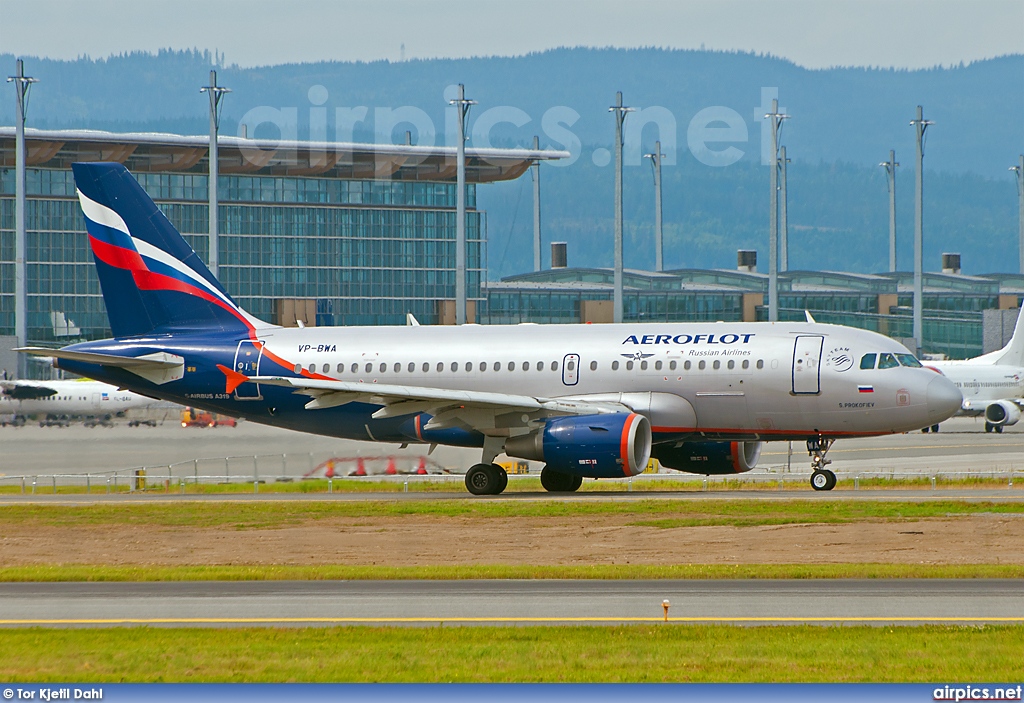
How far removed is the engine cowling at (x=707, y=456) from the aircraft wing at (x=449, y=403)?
2910 millimetres

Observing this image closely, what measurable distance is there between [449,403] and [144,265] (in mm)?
11354

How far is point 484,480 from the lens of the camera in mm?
36500

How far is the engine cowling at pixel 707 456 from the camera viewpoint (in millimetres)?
37250

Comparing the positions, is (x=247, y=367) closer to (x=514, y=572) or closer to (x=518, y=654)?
(x=514, y=572)

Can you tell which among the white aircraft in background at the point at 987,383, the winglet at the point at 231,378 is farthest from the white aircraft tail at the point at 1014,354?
the winglet at the point at 231,378

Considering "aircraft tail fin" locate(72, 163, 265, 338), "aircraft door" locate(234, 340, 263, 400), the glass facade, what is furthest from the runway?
the glass facade

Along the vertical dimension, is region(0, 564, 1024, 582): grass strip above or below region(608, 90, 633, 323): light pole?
below

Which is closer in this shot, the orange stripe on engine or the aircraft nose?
the orange stripe on engine

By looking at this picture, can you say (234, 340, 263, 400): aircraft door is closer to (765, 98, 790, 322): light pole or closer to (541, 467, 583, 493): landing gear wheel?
(541, 467, 583, 493): landing gear wheel

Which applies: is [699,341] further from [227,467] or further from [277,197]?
[277,197]

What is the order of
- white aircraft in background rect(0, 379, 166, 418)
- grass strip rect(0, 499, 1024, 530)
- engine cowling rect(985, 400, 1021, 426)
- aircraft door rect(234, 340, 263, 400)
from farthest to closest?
white aircraft in background rect(0, 379, 166, 418) → engine cowling rect(985, 400, 1021, 426) → aircraft door rect(234, 340, 263, 400) → grass strip rect(0, 499, 1024, 530)

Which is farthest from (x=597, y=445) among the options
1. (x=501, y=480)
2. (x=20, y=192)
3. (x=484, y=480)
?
(x=20, y=192)

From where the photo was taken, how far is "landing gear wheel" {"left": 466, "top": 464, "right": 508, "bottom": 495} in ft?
120

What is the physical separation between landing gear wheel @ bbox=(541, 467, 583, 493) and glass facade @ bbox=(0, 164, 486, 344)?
9125 centimetres
